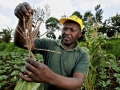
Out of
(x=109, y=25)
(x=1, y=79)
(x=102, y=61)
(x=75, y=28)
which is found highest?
(x=109, y=25)

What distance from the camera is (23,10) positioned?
5.26 feet

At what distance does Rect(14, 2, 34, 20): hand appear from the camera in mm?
1590

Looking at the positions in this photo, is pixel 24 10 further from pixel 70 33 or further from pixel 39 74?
pixel 70 33

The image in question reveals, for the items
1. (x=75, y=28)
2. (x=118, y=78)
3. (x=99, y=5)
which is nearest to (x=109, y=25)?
(x=99, y=5)

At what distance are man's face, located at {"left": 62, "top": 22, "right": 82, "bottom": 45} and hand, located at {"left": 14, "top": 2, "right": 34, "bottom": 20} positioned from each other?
2.19 feet

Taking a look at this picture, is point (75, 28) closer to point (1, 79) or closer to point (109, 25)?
point (1, 79)

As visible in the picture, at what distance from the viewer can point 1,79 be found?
22.6 feet

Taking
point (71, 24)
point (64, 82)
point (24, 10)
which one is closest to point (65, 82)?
point (64, 82)

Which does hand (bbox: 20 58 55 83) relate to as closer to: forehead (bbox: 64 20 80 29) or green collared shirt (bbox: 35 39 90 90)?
green collared shirt (bbox: 35 39 90 90)

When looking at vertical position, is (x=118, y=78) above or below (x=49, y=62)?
below

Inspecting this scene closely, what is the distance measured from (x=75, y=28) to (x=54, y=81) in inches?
37.7

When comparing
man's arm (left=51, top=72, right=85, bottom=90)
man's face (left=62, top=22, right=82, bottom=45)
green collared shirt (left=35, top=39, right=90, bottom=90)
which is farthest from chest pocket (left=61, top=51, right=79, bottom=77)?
man's arm (left=51, top=72, right=85, bottom=90)

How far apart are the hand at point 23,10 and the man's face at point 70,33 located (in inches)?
26.3

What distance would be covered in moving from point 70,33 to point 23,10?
2.39ft
